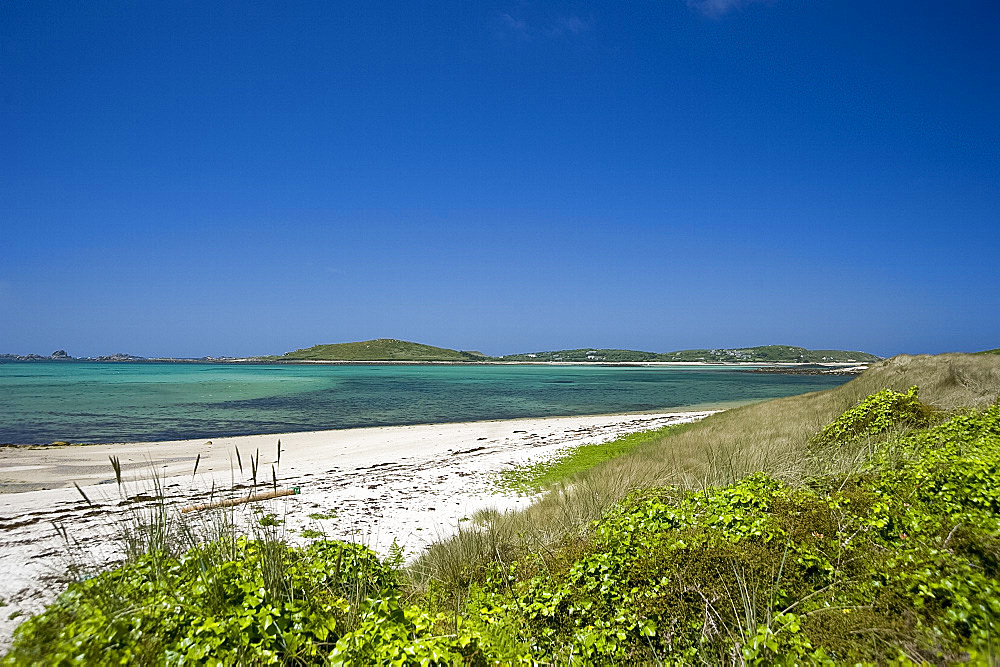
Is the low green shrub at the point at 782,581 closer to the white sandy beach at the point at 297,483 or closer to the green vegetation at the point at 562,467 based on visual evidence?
the white sandy beach at the point at 297,483

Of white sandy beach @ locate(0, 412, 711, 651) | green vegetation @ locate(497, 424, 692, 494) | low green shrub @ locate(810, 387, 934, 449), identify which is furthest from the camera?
green vegetation @ locate(497, 424, 692, 494)

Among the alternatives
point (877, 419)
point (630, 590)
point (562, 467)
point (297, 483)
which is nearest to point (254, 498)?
point (297, 483)

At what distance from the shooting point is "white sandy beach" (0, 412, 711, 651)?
7.35m

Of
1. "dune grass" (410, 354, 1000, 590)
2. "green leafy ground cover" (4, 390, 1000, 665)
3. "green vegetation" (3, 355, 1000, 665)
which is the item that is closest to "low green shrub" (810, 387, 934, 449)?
"dune grass" (410, 354, 1000, 590)

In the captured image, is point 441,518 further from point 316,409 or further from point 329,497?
point 316,409

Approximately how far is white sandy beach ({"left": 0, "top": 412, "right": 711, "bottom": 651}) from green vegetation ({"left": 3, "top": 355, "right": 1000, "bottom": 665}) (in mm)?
1598

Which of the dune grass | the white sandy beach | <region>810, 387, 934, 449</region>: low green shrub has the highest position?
<region>810, 387, 934, 449</region>: low green shrub

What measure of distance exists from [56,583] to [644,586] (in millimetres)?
6908

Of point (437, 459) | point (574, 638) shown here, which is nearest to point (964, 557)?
point (574, 638)

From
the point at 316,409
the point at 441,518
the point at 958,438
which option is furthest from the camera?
the point at 316,409

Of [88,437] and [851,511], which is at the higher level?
[851,511]

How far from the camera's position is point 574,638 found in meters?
4.00

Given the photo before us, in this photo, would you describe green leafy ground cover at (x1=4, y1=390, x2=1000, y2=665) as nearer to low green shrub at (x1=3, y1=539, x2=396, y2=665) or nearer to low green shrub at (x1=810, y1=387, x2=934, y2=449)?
low green shrub at (x1=3, y1=539, x2=396, y2=665)

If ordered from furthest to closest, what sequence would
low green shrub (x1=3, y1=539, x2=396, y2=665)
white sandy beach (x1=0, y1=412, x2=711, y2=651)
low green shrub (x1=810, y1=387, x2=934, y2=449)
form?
low green shrub (x1=810, y1=387, x2=934, y2=449) → white sandy beach (x1=0, y1=412, x2=711, y2=651) → low green shrub (x1=3, y1=539, x2=396, y2=665)
